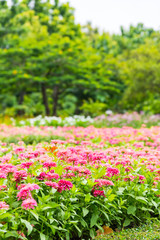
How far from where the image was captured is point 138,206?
3191mm

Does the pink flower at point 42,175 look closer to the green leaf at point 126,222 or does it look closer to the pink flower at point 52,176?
the pink flower at point 52,176

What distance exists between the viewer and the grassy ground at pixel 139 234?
2.74 m

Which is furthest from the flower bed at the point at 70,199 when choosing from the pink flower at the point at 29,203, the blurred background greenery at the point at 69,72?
the blurred background greenery at the point at 69,72

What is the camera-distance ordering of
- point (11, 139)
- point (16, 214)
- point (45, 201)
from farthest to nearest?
point (11, 139) → point (45, 201) → point (16, 214)

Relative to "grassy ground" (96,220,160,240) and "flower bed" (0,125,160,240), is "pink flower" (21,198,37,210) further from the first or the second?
"grassy ground" (96,220,160,240)

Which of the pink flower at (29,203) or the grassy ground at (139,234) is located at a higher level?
the pink flower at (29,203)

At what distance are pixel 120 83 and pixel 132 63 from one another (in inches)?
121

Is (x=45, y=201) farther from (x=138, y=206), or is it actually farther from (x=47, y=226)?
(x=138, y=206)

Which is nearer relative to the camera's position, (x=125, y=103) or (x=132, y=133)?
(x=132, y=133)

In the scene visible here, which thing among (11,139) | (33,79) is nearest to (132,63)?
(33,79)

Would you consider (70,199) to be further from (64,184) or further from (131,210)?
(131,210)

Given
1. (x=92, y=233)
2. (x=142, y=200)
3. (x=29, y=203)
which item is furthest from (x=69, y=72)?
(x=29, y=203)

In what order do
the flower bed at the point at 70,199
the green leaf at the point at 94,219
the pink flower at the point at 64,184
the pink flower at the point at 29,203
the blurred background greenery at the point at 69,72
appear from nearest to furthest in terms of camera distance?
the pink flower at the point at 29,203 → the flower bed at the point at 70,199 → the pink flower at the point at 64,184 → the green leaf at the point at 94,219 → the blurred background greenery at the point at 69,72

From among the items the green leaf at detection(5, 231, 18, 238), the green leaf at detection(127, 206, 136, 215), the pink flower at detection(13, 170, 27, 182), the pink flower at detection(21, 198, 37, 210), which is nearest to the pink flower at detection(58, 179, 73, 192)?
the pink flower at detection(13, 170, 27, 182)
